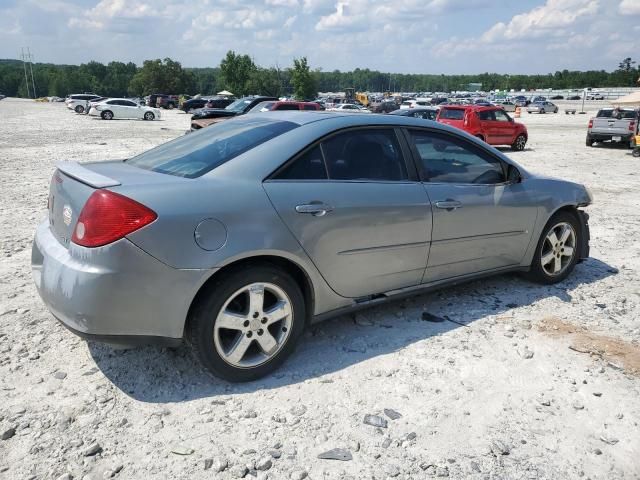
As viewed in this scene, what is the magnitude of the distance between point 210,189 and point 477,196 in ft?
7.36

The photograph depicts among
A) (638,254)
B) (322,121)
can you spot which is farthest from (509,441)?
(638,254)

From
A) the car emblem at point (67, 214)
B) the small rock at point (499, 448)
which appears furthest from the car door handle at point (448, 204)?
the car emblem at point (67, 214)

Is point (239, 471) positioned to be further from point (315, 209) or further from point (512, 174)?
point (512, 174)

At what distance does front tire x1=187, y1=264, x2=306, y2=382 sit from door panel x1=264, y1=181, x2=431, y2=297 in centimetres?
31

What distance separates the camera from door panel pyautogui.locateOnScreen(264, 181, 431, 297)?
3268mm

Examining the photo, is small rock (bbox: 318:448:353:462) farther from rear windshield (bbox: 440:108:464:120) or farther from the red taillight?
rear windshield (bbox: 440:108:464:120)

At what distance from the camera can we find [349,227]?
11.4 feet

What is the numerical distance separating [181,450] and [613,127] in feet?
70.1

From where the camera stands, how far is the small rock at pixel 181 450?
8.63ft

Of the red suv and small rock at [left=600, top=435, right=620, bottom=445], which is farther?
the red suv

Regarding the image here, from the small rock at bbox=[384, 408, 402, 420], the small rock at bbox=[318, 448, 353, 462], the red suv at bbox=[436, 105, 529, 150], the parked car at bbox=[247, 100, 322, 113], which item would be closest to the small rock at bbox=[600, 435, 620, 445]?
the small rock at bbox=[384, 408, 402, 420]

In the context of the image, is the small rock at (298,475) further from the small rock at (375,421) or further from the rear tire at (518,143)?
the rear tire at (518,143)

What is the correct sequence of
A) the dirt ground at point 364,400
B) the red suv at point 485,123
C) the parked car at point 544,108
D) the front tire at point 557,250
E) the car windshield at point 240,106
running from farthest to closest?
the parked car at point 544,108
the car windshield at point 240,106
the red suv at point 485,123
the front tire at point 557,250
the dirt ground at point 364,400

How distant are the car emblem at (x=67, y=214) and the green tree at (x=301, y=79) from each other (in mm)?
71635
